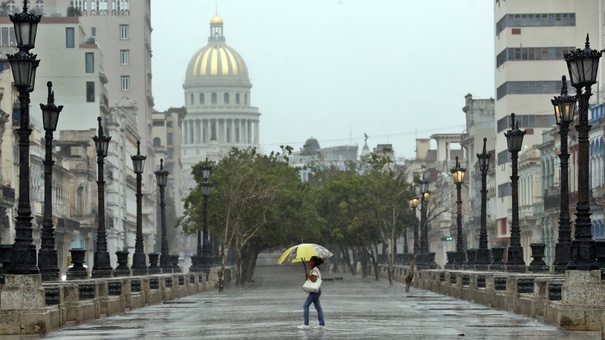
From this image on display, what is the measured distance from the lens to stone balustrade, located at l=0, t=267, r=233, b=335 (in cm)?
3038

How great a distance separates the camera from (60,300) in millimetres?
33969

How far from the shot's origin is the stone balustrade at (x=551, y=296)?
3008 cm

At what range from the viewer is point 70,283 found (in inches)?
1414

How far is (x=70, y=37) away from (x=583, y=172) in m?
108

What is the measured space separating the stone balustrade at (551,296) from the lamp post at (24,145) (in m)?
9.84

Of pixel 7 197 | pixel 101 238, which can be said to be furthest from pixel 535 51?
pixel 101 238

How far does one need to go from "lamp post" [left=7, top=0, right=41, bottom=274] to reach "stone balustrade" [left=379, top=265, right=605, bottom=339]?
9840 millimetres

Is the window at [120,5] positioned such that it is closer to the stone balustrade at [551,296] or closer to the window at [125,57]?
the window at [125,57]

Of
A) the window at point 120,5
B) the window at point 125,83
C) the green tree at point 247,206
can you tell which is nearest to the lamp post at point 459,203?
the green tree at point 247,206

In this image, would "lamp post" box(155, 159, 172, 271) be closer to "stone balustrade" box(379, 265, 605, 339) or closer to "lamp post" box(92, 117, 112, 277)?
"lamp post" box(92, 117, 112, 277)

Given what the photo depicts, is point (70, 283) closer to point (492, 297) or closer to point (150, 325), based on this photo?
point (150, 325)

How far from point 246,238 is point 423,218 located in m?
11.4

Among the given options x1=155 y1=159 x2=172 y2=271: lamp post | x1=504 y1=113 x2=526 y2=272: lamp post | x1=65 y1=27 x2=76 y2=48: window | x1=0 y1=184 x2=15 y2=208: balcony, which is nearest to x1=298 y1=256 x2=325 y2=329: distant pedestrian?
x1=504 y1=113 x2=526 y2=272: lamp post

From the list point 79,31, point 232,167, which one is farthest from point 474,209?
point 232,167
